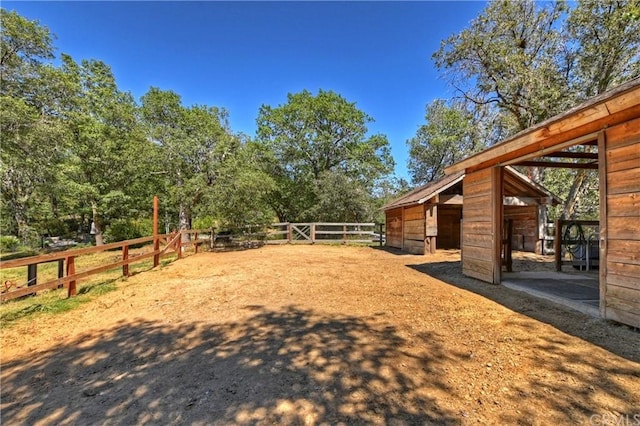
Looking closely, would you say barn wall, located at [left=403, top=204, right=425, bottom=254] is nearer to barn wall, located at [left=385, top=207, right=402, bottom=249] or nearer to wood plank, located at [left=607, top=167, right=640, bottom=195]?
barn wall, located at [left=385, top=207, right=402, bottom=249]

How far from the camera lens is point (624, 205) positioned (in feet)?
12.1

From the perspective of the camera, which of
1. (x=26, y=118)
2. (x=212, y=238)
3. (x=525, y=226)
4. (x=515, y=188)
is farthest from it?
(x=212, y=238)

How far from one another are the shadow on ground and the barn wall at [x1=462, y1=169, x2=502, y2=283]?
1.22ft

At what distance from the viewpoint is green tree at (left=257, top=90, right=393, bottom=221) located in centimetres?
2356

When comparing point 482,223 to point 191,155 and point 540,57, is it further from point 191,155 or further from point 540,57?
point 191,155

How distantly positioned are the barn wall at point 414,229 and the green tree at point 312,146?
10.2 metres

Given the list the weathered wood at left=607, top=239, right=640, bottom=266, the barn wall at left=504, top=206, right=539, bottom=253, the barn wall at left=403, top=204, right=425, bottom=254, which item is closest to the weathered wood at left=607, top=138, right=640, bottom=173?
the weathered wood at left=607, top=239, right=640, bottom=266

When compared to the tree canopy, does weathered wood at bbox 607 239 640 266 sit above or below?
below

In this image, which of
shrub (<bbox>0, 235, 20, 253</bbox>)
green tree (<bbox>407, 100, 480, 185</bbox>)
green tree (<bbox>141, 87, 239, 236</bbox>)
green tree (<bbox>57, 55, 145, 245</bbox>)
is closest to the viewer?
green tree (<bbox>141, 87, 239, 236</bbox>)

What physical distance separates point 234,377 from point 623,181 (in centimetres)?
512

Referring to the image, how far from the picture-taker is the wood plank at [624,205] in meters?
3.54

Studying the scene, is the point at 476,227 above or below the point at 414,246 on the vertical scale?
above

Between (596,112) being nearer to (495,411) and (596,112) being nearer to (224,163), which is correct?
(495,411)

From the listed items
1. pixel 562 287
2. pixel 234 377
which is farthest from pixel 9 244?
pixel 562 287
